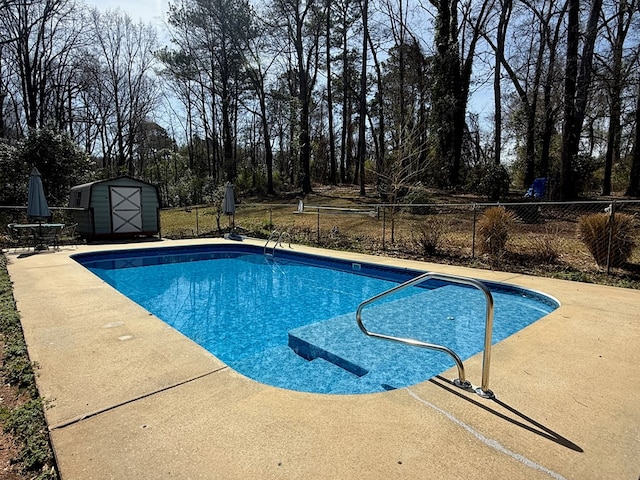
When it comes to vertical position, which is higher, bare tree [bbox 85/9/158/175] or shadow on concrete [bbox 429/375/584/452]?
bare tree [bbox 85/9/158/175]

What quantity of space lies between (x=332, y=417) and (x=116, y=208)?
40.4 ft

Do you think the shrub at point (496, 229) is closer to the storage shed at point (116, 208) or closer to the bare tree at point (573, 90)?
the bare tree at point (573, 90)


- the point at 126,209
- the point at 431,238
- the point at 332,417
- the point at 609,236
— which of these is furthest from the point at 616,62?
the point at 126,209

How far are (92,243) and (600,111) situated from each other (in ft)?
74.1

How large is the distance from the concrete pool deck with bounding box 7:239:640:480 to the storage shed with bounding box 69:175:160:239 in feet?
30.8

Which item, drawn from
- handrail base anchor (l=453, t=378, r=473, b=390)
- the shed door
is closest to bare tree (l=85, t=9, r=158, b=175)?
the shed door

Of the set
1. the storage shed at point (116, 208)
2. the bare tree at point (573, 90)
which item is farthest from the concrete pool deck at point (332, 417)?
the storage shed at point (116, 208)

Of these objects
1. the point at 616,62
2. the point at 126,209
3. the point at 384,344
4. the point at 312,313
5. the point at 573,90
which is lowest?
the point at 312,313

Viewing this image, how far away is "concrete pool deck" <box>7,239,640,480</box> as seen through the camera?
177 cm

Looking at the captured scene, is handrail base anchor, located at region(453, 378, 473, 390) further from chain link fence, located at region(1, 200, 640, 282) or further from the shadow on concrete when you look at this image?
chain link fence, located at region(1, 200, 640, 282)

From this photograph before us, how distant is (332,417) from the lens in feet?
7.16

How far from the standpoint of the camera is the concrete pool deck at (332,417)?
1770 millimetres

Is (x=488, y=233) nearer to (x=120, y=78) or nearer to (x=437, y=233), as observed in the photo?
(x=437, y=233)

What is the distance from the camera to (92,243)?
37.5ft
